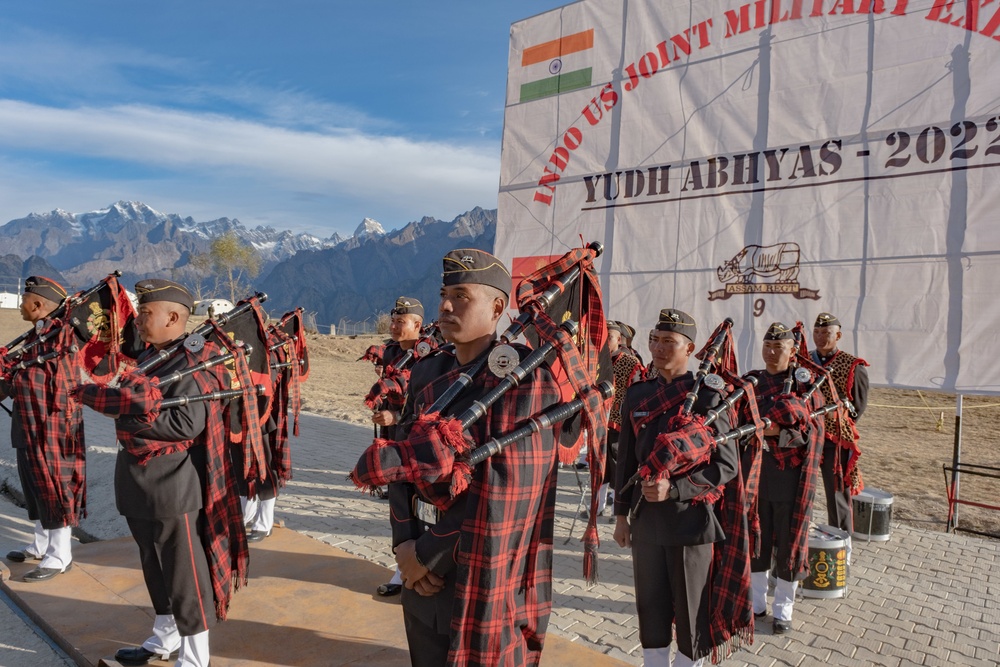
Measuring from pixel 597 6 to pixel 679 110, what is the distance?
228 cm

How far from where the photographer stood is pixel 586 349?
2543 millimetres

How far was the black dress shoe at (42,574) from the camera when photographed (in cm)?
479

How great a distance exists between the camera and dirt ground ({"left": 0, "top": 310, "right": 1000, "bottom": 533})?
8.62 m

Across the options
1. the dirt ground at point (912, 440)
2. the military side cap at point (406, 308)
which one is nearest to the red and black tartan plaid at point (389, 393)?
the military side cap at point (406, 308)

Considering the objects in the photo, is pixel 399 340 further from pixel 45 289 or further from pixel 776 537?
pixel 776 537

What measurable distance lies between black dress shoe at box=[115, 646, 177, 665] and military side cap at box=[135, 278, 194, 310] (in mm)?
1986

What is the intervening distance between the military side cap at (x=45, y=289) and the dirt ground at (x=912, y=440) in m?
8.12

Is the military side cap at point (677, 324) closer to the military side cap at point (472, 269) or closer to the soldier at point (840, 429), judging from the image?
the military side cap at point (472, 269)

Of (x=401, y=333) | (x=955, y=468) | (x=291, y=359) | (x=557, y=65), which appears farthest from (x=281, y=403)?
(x=955, y=468)

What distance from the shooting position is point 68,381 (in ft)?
16.7

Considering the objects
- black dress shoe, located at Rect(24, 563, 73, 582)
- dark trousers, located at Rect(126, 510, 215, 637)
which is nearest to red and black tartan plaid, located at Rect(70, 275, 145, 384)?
black dress shoe, located at Rect(24, 563, 73, 582)

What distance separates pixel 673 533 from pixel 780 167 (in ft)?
19.8

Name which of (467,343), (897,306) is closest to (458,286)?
(467,343)

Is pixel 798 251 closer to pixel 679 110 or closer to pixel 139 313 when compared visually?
pixel 679 110
